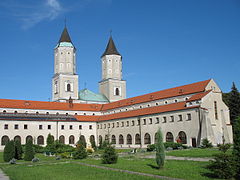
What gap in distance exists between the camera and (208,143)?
36.8 meters

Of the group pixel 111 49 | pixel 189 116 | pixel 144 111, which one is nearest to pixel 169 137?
pixel 189 116

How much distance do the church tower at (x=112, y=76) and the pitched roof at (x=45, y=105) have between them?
8.30m

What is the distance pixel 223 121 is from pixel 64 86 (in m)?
44.0

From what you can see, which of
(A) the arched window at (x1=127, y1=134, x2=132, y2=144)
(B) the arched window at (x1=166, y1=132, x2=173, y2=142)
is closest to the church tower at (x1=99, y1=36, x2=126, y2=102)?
(A) the arched window at (x1=127, y1=134, x2=132, y2=144)

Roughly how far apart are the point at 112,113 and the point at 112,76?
1606 cm

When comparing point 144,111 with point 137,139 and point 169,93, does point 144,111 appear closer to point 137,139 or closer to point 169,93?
point 137,139

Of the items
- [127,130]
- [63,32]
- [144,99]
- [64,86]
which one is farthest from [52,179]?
[63,32]

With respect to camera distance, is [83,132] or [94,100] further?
[94,100]

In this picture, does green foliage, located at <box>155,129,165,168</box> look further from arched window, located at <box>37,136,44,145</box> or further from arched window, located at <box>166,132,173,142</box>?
arched window, located at <box>37,136,44,145</box>

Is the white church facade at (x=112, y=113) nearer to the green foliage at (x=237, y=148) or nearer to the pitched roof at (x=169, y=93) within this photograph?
the pitched roof at (x=169, y=93)

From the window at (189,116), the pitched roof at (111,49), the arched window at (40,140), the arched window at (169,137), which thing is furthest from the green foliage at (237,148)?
the pitched roof at (111,49)

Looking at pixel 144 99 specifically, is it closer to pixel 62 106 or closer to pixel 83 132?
pixel 83 132

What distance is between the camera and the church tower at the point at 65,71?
7450 cm

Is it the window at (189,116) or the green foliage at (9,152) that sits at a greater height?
the window at (189,116)
